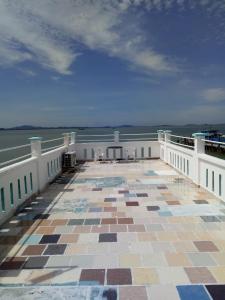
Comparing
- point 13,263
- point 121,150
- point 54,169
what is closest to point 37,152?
point 54,169

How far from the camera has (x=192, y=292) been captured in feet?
6.97

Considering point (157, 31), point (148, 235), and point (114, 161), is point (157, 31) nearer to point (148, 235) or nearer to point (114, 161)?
point (114, 161)

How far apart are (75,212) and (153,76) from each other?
58.6ft

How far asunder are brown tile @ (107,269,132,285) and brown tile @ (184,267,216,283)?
0.50 meters

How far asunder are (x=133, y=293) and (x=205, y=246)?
111 cm

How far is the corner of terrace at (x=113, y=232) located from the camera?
2258mm

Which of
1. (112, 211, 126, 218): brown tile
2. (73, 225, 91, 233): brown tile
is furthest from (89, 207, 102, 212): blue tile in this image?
(73, 225, 91, 233): brown tile

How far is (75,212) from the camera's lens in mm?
4266

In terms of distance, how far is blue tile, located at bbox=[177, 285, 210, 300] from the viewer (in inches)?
81.0

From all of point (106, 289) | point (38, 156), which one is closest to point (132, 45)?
point (38, 156)

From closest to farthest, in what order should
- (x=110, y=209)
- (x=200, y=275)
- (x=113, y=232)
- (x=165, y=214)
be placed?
(x=200, y=275) → (x=113, y=232) → (x=165, y=214) → (x=110, y=209)

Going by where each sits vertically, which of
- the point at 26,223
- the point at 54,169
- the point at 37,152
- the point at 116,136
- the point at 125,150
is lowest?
the point at 26,223

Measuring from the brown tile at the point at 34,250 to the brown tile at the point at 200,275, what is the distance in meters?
1.43

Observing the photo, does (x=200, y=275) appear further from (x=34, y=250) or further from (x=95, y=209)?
(x=95, y=209)
